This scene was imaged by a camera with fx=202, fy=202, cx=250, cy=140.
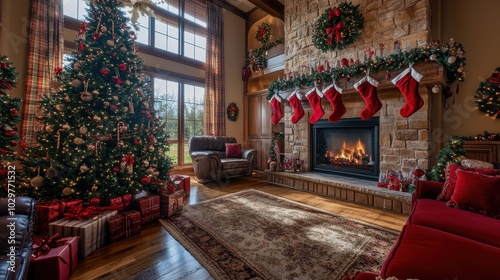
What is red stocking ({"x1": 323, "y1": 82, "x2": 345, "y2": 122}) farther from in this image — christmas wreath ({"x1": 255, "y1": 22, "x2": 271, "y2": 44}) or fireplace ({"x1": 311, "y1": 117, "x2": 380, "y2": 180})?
christmas wreath ({"x1": 255, "y1": 22, "x2": 271, "y2": 44})

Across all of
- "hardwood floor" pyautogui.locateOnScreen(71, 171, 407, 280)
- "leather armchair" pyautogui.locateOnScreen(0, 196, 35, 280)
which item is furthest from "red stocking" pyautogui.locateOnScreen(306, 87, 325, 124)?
"leather armchair" pyautogui.locateOnScreen(0, 196, 35, 280)

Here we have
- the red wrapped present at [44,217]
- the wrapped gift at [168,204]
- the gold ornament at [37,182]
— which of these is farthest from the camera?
the wrapped gift at [168,204]

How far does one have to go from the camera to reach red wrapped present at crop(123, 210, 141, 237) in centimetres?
203

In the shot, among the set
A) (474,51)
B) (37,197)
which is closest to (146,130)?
(37,197)

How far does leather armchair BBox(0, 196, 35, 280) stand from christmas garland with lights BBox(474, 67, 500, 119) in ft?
16.4

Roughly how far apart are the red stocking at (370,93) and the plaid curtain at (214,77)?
3.49 m

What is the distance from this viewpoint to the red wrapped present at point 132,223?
6.66 ft

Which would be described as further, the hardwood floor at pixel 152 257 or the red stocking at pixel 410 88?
the red stocking at pixel 410 88

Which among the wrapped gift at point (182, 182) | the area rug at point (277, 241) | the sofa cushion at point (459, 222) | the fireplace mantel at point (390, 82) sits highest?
the fireplace mantel at point (390, 82)

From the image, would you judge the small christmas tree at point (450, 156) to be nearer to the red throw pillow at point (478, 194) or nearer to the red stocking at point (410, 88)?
the red stocking at point (410, 88)

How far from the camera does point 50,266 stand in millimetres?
1295

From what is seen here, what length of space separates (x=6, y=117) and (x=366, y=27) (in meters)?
4.96

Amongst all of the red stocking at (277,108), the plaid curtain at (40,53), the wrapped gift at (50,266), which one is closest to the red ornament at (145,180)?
the wrapped gift at (50,266)

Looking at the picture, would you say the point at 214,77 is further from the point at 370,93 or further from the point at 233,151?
the point at 370,93
